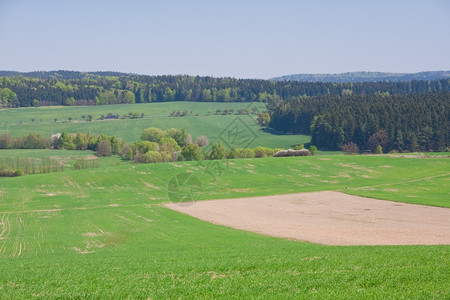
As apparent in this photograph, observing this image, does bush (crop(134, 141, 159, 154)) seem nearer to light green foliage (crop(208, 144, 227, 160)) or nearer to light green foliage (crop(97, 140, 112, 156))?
light green foliage (crop(97, 140, 112, 156))

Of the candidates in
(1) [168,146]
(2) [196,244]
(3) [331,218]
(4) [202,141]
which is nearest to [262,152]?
(1) [168,146]

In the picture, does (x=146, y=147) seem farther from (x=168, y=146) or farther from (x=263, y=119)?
(x=263, y=119)

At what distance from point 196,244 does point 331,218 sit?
19.0 metres

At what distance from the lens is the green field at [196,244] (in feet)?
60.6

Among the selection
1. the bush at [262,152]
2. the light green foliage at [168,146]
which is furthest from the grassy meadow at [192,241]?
the bush at [262,152]

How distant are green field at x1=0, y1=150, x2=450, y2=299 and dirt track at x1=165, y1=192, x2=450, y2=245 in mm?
3434

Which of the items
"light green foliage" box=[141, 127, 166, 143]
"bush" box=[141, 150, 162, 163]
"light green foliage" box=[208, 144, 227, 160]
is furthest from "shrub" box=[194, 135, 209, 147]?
"bush" box=[141, 150, 162, 163]

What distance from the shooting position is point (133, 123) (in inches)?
6457

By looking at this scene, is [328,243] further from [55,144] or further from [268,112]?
[268,112]

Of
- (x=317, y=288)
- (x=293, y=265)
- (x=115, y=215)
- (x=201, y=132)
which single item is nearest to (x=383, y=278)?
(x=317, y=288)

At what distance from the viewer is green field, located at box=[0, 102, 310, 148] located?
465 feet

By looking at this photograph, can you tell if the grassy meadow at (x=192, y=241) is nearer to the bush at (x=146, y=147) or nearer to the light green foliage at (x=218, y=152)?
the bush at (x=146, y=147)

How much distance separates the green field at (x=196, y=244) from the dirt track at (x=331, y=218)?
3.43 metres

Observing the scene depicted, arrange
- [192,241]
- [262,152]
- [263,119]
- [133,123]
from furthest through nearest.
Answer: [133,123] < [263,119] < [262,152] < [192,241]
